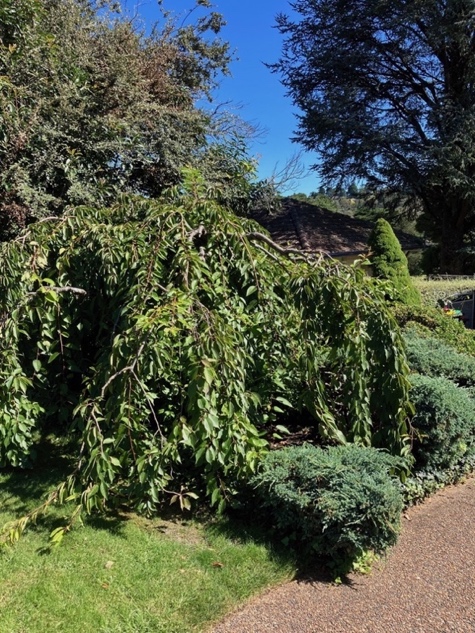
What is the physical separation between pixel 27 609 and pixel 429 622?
6.38 ft

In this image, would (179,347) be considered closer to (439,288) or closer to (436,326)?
(436,326)

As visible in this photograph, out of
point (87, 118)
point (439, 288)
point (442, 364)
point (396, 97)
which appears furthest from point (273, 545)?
point (396, 97)

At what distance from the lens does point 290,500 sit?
2846 mm

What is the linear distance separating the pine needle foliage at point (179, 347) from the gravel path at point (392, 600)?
2.23ft

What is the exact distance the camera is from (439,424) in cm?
367

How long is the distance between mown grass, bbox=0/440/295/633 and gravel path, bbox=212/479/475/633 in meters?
0.15

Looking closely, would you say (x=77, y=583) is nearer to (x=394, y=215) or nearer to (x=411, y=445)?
(x=411, y=445)

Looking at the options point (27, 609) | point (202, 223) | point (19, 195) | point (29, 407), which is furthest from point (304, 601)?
point (19, 195)

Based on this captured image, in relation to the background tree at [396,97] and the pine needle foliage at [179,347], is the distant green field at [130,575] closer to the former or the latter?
the pine needle foliage at [179,347]

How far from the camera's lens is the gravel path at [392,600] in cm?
234

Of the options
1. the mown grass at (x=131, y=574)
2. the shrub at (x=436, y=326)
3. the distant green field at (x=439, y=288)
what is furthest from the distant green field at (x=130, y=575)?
the distant green field at (x=439, y=288)

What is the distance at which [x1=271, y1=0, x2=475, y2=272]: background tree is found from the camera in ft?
51.3

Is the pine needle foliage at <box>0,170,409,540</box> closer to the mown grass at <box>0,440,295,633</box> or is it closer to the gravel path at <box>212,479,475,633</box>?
the mown grass at <box>0,440,295,633</box>

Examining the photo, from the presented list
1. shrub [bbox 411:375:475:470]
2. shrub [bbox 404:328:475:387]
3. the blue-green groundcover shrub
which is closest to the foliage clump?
shrub [bbox 404:328:475:387]
